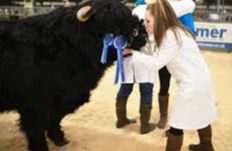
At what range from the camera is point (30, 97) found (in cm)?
345

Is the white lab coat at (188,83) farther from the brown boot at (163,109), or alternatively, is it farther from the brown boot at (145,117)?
the brown boot at (163,109)

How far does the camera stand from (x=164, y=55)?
3.25 meters

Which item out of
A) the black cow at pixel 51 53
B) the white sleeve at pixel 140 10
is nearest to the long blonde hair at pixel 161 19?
the black cow at pixel 51 53

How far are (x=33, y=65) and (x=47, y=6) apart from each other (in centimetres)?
1034

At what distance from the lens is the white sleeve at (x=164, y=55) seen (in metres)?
3.25

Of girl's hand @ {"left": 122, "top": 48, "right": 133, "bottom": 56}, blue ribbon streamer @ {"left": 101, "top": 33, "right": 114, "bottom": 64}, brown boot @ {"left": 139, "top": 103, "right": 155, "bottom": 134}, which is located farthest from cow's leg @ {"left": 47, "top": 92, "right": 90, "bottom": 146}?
brown boot @ {"left": 139, "top": 103, "right": 155, "bottom": 134}

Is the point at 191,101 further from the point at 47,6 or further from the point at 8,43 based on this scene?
the point at 47,6

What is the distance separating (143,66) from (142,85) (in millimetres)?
695

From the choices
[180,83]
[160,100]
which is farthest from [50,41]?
[160,100]

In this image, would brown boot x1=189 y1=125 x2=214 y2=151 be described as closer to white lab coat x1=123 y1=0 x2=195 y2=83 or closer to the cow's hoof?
white lab coat x1=123 y1=0 x2=195 y2=83

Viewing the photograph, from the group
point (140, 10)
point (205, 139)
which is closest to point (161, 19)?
point (140, 10)

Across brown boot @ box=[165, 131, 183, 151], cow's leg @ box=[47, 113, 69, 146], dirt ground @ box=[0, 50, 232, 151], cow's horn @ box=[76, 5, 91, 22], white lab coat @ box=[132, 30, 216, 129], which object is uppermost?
cow's horn @ box=[76, 5, 91, 22]

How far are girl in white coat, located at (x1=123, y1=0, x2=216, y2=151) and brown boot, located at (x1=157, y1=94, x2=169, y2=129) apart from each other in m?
1.12

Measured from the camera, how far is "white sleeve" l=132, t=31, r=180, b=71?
3246mm
